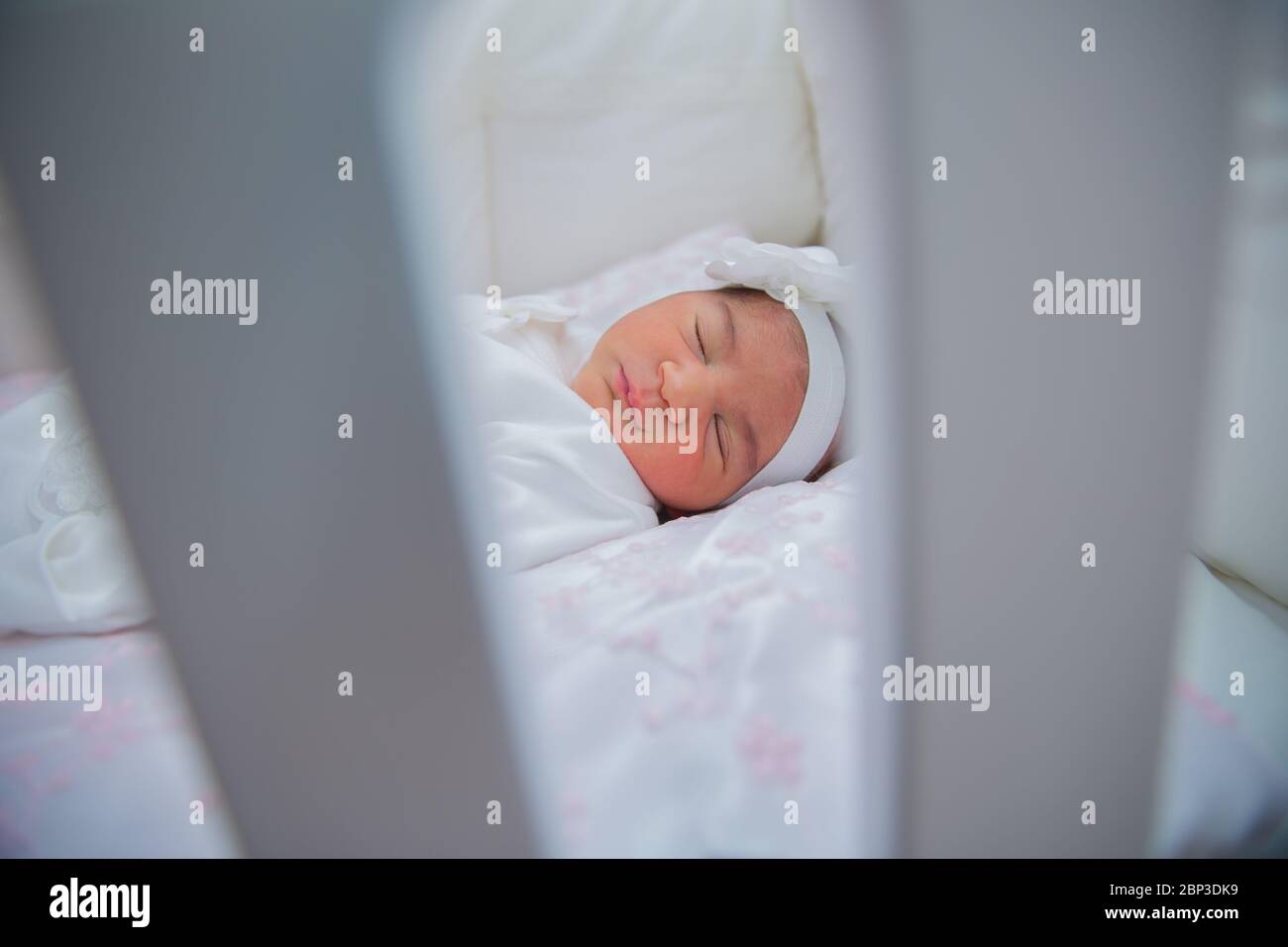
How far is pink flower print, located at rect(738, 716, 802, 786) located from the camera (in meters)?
0.59

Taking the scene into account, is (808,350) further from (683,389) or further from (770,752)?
(770,752)

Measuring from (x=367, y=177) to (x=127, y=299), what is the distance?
0.23 meters

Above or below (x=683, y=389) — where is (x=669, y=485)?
below

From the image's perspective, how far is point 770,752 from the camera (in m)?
0.59

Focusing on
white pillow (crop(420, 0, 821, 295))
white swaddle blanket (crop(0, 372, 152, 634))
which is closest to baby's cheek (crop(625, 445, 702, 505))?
white pillow (crop(420, 0, 821, 295))

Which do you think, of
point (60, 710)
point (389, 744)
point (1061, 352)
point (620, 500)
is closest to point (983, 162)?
point (1061, 352)

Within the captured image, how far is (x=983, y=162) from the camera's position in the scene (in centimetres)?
65

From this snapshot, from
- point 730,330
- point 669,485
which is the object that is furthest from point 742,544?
point 730,330

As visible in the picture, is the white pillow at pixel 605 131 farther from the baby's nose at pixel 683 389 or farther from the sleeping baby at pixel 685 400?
the baby's nose at pixel 683 389

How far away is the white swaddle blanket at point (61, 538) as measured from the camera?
0.66 metres

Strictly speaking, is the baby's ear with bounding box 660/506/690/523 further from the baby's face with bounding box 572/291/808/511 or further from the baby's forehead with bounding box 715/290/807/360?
the baby's forehead with bounding box 715/290/807/360

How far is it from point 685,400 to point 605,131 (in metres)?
0.33

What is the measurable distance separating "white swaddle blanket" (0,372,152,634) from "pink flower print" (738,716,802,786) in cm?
52

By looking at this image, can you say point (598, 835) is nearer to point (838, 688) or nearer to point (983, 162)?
point (838, 688)
